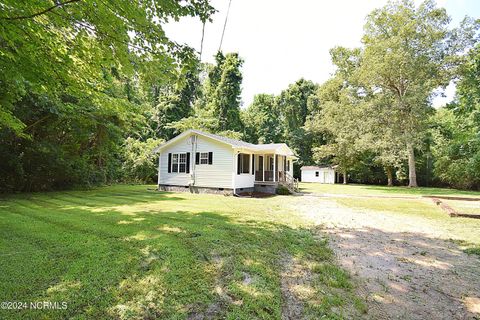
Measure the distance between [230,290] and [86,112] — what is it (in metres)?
12.9

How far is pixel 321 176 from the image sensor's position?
36.6m

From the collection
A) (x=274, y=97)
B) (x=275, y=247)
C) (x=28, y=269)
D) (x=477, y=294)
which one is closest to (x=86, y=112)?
(x=28, y=269)

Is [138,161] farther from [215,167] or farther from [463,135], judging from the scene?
[463,135]

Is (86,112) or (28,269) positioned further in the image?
(86,112)

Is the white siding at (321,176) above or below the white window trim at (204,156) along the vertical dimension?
below

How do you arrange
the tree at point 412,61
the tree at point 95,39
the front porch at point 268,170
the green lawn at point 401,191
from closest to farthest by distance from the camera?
1. the tree at point 95,39
2. the green lawn at point 401,191
3. the front porch at point 268,170
4. the tree at point 412,61

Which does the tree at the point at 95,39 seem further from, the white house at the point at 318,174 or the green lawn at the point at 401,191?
the white house at the point at 318,174

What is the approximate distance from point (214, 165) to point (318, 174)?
25.1 metres

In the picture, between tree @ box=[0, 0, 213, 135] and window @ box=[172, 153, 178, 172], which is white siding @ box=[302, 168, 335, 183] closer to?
window @ box=[172, 153, 178, 172]

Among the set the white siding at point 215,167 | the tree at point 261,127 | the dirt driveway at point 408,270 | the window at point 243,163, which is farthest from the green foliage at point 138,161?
the dirt driveway at point 408,270

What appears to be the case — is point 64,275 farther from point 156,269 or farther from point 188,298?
point 188,298

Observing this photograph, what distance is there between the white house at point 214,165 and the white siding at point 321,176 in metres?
19.6

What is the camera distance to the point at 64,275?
131 inches

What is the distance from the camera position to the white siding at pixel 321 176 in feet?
118
